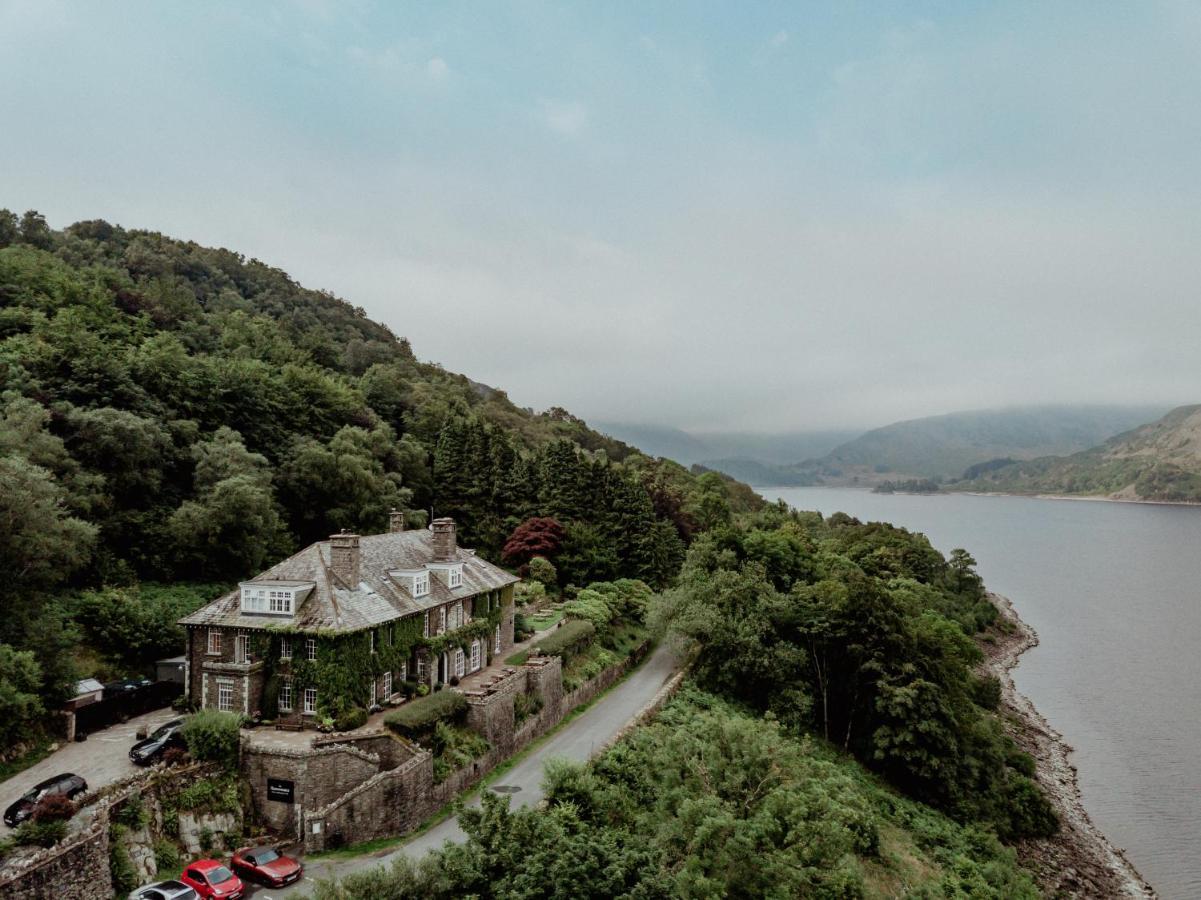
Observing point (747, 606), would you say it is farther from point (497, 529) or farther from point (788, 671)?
point (497, 529)

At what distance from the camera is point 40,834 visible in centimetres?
1672

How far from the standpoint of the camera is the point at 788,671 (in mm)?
35625

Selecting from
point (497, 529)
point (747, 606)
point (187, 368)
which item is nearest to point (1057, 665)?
point (747, 606)

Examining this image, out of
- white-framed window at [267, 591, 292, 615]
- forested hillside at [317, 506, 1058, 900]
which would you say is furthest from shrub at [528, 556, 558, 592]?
white-framed window at [267, 591, 292, 615]

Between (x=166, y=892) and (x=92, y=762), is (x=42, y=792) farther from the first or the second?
(x=166, y=892)

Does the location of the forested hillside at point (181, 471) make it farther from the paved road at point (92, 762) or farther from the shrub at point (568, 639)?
the shrub at point (568, 639)

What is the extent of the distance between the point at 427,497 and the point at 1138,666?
56.2 meters

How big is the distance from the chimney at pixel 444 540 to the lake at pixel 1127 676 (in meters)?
32.5

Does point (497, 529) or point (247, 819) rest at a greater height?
point (497, 529)

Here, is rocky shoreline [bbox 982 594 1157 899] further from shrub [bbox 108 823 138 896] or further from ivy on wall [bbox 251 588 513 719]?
shrub [bbox 108 823 138 896]

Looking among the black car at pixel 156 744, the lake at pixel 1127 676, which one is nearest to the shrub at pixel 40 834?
the black car at pixel 156 744

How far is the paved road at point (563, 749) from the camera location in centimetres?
1920

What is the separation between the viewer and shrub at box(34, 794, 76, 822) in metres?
17.2

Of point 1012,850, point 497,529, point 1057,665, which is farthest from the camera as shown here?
point 1057,665
